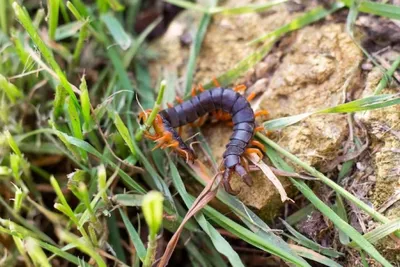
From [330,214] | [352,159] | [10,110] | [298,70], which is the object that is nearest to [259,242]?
[330,214]

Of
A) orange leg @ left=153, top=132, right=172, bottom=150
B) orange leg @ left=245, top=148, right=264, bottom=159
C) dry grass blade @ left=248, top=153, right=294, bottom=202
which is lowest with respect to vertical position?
dry grass blade @ left=248, top=153, right=294, bottom=202

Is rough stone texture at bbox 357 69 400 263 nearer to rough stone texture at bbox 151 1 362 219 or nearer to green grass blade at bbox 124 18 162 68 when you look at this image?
rough stone texture at bbox 151 1 362 219

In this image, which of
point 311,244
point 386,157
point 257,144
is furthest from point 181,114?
point 386,157

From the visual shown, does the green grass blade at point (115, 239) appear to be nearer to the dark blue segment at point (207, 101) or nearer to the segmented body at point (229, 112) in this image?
the segmented body at point (229, 112)

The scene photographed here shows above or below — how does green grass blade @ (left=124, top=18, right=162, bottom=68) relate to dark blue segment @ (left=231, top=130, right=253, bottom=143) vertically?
above

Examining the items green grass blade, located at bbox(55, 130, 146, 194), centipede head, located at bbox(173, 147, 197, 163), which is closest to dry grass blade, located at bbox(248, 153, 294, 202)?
centipede head, located at bbox(173, 147, 197, 163)

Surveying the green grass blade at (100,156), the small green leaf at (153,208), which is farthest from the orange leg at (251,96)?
the small green leaf at (153,208)

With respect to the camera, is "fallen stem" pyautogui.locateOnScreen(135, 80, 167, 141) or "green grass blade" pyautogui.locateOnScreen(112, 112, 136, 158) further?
"green grass blade" pyautogui.locateOnScreen(112, 112, 136, 158)
